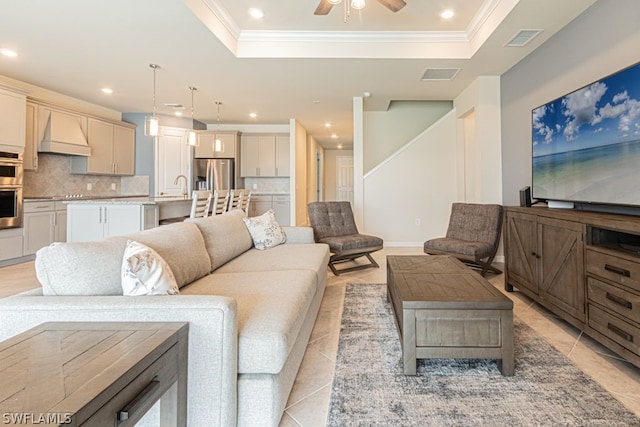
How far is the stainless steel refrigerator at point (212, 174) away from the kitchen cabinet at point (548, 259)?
5576mm

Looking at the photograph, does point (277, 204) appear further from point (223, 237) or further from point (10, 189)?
point (223, 237)

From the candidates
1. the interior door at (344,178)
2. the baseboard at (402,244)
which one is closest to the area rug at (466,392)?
the baseboard at (402,244)

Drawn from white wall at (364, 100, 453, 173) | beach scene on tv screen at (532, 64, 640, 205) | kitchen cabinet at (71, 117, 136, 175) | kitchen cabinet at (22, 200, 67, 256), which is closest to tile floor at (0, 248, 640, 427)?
beach scene on tv screen at (532, 64, 640, 205)

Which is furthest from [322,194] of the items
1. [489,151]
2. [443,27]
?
[443,27]

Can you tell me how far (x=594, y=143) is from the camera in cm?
244

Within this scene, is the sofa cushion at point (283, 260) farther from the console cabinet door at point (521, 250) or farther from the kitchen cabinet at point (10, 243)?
the kitchen cabinet at point (10, 243)

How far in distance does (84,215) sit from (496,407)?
4147 mm

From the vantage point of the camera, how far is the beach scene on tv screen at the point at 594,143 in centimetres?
215

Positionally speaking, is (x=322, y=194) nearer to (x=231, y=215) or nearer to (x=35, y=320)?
(x=231, y=215)

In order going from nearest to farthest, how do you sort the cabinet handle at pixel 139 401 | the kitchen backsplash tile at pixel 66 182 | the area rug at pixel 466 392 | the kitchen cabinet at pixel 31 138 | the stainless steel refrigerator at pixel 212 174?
1. the cabinet handle at pixel 139 401
2. the area rug at pixel 466 392
3. the kitchen cabinet at pixel 31 138
4. the kitchen backsplash tile at pixel 66 182
5. the stainless steel refrigerator at pixel 212 174

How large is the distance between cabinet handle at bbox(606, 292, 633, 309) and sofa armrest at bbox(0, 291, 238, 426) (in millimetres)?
2070

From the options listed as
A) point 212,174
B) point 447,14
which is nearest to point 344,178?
point 212,174

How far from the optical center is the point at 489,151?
15.2 feet

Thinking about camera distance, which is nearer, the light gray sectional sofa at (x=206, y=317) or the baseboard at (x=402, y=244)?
the light gray sectional sofa at (x=206, y=317)
